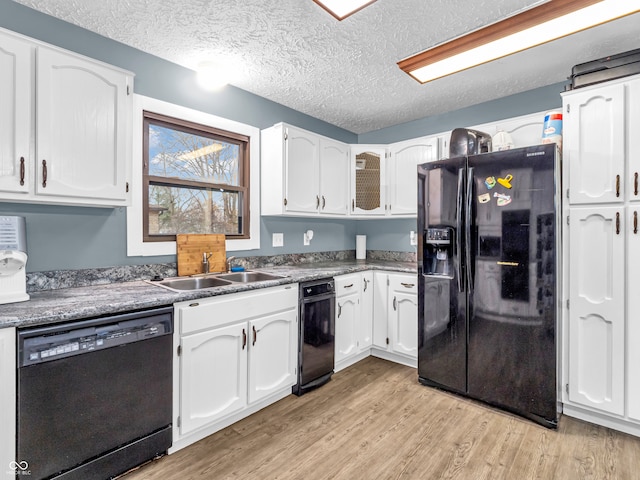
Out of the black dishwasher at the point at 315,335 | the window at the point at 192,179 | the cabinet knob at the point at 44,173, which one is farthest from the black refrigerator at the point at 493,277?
the cabinet knob at the point at 44,173

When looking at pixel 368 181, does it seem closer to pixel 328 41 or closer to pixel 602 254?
pixel 328 41

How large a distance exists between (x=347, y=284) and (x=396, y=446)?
4.17ft

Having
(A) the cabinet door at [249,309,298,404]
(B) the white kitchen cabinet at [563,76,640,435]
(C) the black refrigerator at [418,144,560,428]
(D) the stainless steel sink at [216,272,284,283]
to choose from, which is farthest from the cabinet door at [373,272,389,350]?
(B) the white kitchen cabinet at [563,76,640,435]

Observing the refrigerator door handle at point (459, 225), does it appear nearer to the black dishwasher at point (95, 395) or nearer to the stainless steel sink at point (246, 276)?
the stainless steel sink at point (246, 276)

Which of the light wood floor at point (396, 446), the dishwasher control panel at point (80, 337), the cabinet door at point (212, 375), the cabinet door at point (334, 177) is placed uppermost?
the cabinet door at point (334, 177)

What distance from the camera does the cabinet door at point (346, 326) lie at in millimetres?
2830

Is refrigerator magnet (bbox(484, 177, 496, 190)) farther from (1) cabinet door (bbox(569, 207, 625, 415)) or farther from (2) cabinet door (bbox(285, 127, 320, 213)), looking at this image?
(2) cabinet door (bbox(285, 127, 320, 213))

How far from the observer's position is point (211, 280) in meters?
2.46

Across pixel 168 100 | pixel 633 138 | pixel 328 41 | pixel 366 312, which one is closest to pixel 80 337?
pixel 168 100

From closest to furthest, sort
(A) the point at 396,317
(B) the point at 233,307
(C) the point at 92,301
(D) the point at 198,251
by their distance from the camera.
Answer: (C) the point at 92,301 < (B) the point at 233,307 < (D) the point at 198,251 < (A) the point at 396,317

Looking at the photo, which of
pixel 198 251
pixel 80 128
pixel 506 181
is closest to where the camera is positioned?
pixel 80 128

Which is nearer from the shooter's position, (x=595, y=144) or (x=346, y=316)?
(x=595, y=144)

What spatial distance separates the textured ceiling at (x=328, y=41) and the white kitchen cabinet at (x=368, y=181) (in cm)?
64

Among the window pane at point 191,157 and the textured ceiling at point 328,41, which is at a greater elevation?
the textured ceiling at point 328,41
